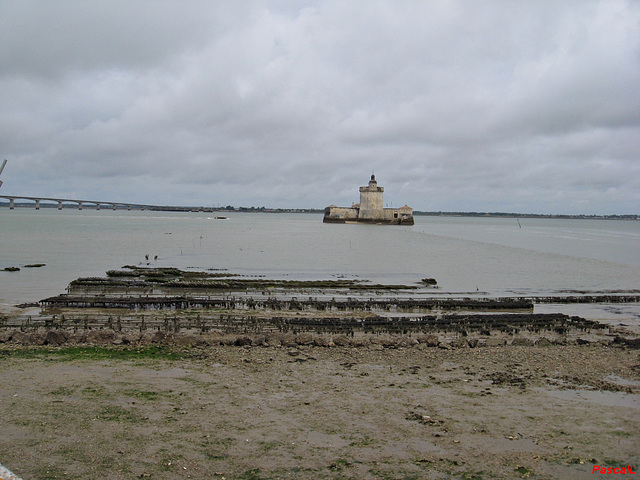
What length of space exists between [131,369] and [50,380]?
154 cm

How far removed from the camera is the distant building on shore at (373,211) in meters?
127

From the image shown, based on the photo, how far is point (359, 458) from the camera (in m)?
6.96

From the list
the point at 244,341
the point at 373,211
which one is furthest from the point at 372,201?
the point at 244,341

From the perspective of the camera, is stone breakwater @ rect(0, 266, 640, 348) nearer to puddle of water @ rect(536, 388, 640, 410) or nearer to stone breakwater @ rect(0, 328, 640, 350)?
stone breakwater @ rect(0, 328, 640, 350)

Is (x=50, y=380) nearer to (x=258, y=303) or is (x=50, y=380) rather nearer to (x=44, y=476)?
(x=44, y=476)

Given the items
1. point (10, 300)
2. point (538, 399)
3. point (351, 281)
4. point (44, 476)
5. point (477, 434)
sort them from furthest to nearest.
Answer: point (351, 281) → point (10, 300) → point (538, 399) → point (477, 434) → point (44, 476)

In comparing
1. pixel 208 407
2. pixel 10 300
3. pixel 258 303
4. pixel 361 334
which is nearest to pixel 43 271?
pixel 10 300

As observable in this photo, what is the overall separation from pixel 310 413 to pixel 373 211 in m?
121

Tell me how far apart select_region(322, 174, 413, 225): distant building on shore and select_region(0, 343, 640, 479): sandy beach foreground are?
377 ft

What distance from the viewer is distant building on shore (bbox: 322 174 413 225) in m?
127

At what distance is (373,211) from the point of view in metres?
128
